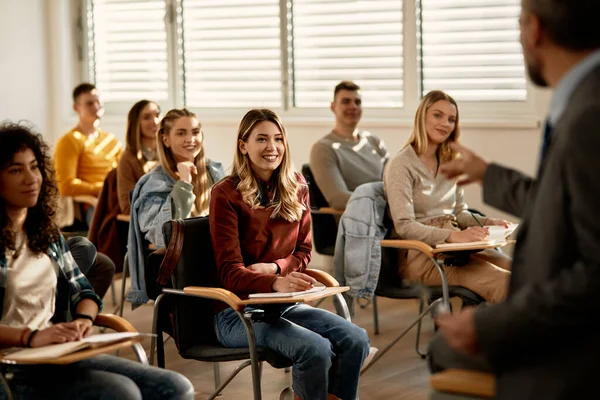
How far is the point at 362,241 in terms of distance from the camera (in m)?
4.12

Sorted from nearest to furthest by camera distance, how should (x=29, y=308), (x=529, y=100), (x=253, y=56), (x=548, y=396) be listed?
(x=548, y=396), (x=29, y=308), (x=529, y=100), (x=253, y=56)

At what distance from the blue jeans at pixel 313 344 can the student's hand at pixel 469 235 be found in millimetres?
933

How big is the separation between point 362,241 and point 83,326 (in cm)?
182

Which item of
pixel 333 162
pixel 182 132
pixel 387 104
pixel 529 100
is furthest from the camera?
pixel 387 104

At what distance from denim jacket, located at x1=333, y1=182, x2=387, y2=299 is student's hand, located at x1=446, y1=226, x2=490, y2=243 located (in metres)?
0.33

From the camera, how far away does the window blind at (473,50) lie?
19.5ft

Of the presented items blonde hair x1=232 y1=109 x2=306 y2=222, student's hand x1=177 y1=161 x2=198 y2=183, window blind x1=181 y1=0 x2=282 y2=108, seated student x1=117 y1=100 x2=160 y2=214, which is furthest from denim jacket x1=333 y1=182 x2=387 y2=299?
window blind x1=181 y1=0 x2=282 y2=108

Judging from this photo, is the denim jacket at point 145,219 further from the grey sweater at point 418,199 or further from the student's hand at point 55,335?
the student's hand at point 55,335

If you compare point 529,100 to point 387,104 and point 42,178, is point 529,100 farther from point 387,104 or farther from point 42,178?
point 42,178

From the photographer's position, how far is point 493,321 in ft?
4.77

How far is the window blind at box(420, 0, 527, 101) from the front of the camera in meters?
5.95

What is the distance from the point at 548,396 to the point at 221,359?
1.88m

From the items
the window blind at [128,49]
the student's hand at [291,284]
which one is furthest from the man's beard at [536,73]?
the window blind at [128,49]

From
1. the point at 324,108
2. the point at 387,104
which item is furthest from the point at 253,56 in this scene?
the point at 387,104
